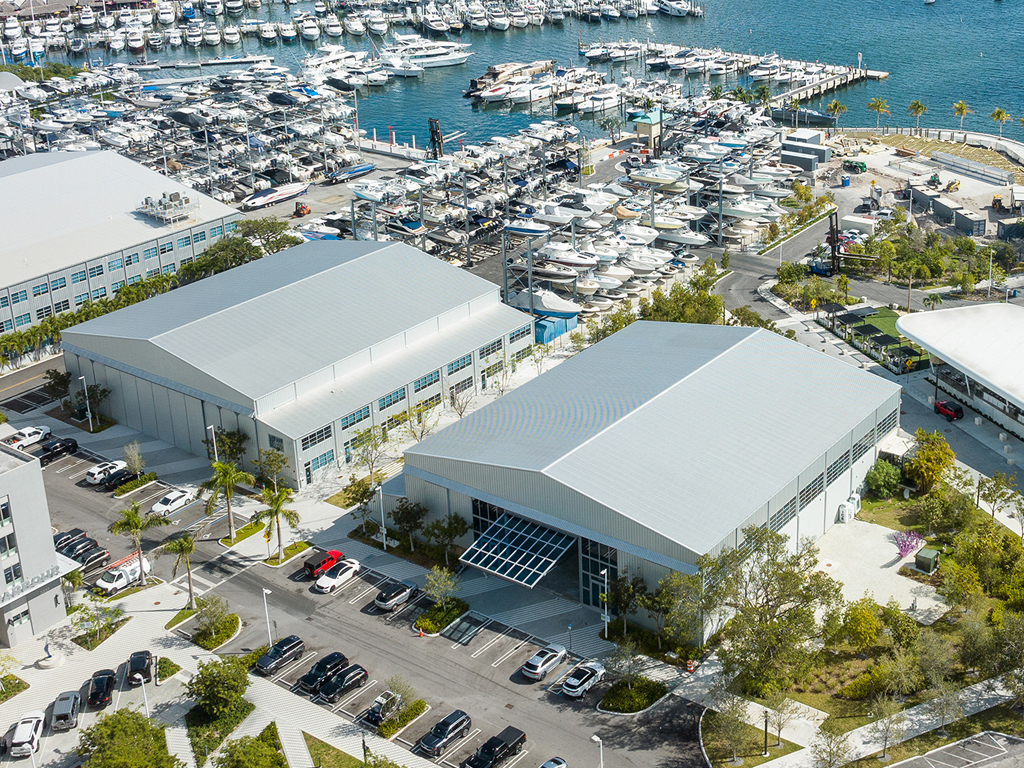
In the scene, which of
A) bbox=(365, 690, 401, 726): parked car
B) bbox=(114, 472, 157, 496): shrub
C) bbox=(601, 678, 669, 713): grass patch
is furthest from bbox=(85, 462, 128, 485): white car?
bbox=(601, 678, 669, 713): grass patch

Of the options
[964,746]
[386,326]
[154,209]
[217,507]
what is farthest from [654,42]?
[964,746]

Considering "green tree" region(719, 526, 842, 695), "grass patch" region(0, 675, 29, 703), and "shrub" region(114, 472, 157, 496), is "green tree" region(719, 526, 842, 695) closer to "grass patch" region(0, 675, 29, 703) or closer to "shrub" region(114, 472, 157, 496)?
"grass patch" region(0, 675, 29, 703)

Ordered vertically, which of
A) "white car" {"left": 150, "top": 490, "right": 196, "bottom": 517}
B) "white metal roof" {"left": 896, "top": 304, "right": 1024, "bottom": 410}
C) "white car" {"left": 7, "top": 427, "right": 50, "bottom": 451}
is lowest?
"white car" {"left": 150, "top": 490, "right": 196, "bottom": 517}

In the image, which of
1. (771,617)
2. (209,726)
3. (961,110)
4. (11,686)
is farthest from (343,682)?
(961,110)

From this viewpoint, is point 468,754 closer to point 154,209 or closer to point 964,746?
point 964,746

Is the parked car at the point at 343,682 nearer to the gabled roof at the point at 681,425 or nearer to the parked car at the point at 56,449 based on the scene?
the gabled roof at the point at 681,425

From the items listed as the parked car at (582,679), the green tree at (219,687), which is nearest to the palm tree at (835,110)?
the parked car at (582,679)
